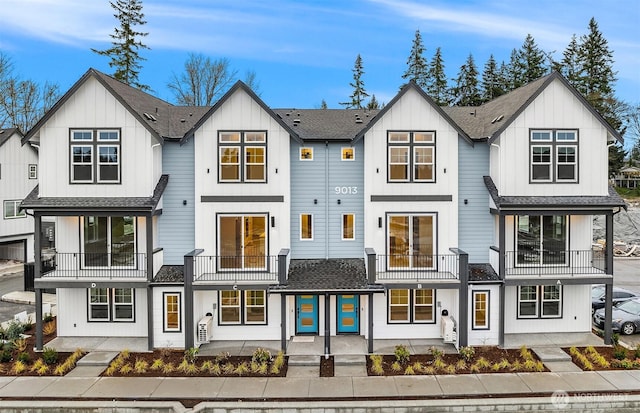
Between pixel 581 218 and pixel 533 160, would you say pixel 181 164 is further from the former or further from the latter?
pixel 581 218

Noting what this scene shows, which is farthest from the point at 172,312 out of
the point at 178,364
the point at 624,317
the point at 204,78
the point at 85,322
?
the point at 204,78

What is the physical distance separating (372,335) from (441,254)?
417 centimetres

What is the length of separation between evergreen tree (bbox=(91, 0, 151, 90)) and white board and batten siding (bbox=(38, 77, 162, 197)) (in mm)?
22788

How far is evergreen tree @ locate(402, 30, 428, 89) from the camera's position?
46.1m

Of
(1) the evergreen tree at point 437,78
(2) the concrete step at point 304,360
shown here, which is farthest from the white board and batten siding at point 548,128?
(1) the evergreen tree at point 437,78

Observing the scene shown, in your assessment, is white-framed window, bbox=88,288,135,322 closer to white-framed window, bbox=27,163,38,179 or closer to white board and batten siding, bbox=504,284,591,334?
white board and batten siding, bbox=504,284,591,334

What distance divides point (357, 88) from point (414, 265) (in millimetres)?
33875

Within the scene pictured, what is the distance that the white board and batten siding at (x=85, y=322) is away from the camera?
15.3 meters

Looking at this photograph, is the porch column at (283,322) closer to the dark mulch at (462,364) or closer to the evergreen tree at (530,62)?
the dark mulch at (462,364)

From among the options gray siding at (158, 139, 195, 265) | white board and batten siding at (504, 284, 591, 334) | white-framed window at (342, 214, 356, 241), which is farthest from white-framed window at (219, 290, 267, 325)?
white board and batten siding at (504, 284, 591, 334)

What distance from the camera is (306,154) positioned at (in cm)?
1566

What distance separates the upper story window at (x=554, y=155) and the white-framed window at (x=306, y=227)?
861cm

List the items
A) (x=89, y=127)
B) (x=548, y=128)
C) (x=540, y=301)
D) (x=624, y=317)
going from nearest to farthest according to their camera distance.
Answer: (x=89, y=127) → (x=548, y=128) → (x=540, y=301) → (x=624, y=317)

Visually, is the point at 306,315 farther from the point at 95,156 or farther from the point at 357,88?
the point at 357,88
